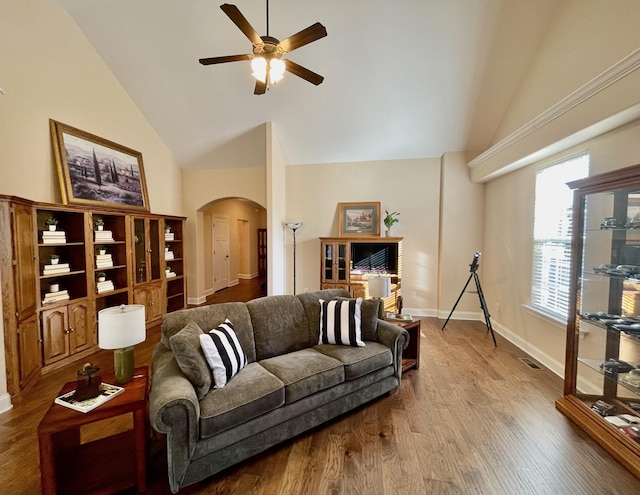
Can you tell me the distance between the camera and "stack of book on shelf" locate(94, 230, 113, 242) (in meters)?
3.70

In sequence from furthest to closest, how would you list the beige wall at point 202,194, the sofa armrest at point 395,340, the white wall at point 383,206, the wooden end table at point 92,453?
the beige wall at point 202,194 < the white wall at point 383,206 < the sofa armrest at point 395,340 < the wooden end table at point 92,453

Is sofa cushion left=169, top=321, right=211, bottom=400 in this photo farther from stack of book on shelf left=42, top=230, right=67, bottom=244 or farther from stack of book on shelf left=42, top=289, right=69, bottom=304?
stack of book on shelf left=42, top=230, right=67, bottom=244

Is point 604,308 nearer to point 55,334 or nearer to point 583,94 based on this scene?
point 583,94

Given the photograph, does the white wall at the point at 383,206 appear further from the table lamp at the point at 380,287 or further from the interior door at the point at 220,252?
the interior door at the point at 220,252

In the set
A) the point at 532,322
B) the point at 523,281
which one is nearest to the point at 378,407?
the point at 532,322

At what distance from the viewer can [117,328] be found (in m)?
1.72

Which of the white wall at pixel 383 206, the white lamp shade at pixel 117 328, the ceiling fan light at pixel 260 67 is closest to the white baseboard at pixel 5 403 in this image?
the white lamp shade at pixel 117 328

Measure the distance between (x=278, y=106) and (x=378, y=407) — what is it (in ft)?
14.2

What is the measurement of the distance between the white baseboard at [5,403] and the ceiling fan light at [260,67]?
355 cm

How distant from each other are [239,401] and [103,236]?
3.34 metres

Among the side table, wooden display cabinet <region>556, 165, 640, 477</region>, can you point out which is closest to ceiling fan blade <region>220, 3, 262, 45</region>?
wooden display cabinet <region>556, 165, 640, 477</region>

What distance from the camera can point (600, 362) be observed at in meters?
2.35

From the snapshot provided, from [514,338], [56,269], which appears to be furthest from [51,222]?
[514,338]

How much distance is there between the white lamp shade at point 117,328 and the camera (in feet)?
5.64
